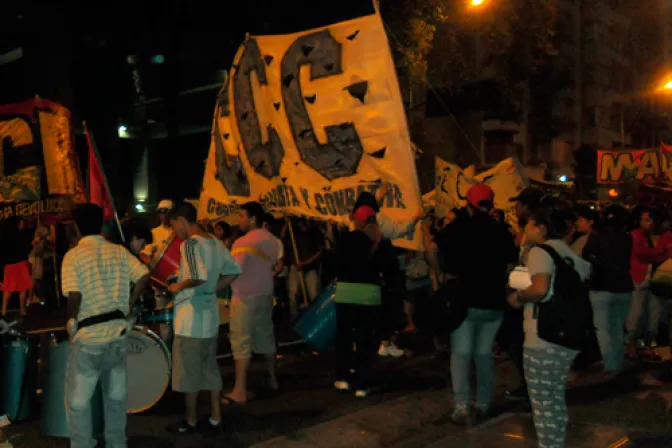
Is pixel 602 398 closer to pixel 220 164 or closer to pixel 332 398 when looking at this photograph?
pixel 332 398

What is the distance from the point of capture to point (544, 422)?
5.22 metres

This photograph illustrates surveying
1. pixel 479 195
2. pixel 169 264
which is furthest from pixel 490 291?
pixel 169 264

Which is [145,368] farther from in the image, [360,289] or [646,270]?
[646,270]

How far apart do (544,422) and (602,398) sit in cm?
267

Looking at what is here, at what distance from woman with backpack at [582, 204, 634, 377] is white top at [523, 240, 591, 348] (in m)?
3.18

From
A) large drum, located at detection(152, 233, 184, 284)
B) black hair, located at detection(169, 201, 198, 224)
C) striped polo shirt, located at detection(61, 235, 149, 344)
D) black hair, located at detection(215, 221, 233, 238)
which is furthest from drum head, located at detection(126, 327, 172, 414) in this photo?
black hair, located at detection(215, 221, 233, 238)

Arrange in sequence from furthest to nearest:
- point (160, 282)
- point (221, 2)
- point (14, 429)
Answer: point (221, 2), point (160, 282), point (14, 429)

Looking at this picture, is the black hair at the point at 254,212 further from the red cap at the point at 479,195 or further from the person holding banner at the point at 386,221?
the red cap at the point at 479,195

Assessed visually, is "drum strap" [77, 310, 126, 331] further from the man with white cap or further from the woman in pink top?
the woman in pink top

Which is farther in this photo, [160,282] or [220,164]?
[220,164]

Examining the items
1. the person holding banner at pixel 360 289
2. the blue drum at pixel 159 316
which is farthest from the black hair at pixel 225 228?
the person holding banner at pixel 360 289

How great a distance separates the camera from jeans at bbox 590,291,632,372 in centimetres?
841

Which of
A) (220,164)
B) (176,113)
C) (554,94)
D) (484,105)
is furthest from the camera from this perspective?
(554,94)

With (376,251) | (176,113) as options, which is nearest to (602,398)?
(376,251)
